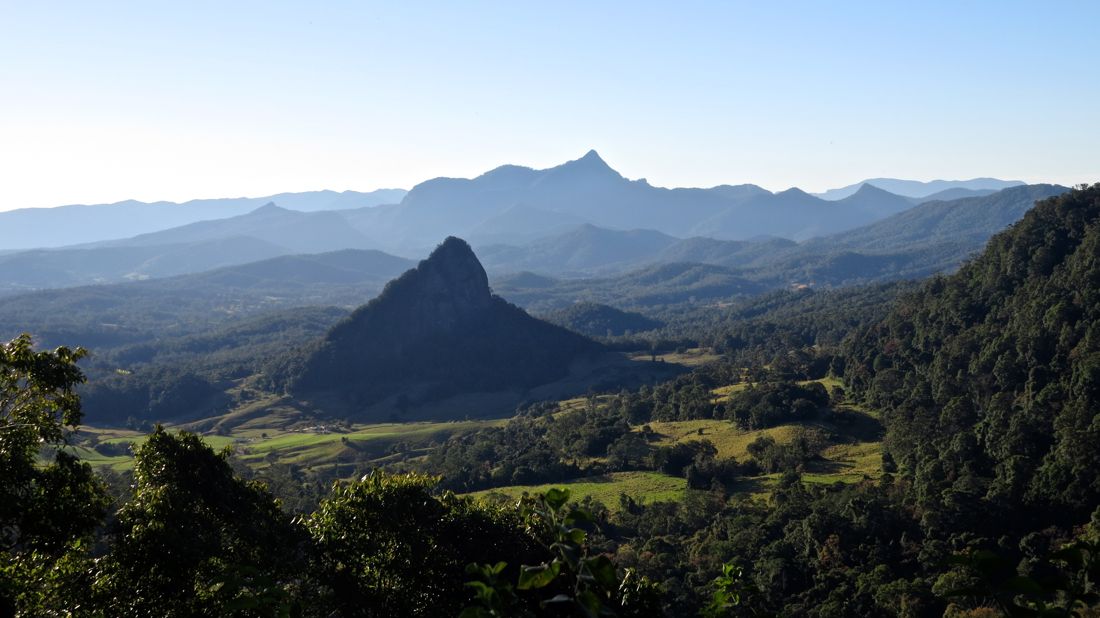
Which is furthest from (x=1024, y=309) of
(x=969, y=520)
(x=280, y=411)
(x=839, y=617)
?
(x=280, y=411)

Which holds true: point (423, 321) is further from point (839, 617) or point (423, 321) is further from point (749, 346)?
point (839, 617)

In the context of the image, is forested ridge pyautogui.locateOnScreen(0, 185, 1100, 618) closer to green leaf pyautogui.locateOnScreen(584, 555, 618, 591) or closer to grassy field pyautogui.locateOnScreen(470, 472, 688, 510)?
green leaf pyautogui.locateOnScreen(584, 555, 618, 591)

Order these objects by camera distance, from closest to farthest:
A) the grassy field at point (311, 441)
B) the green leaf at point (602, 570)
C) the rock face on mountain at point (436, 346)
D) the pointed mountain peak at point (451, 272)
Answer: the green leaf at point (602, 570) < the grassy field at point (311, 441) < the rock face on mountain at point (436, 346) < the pointed mountain peak at point (451, 272)

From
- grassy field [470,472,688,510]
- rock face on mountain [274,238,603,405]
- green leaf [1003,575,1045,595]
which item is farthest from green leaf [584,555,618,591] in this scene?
rock face on mountain [274,238,603,405]

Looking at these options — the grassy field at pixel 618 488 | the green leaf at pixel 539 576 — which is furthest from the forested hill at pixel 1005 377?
the green leaf at pixel 539 576

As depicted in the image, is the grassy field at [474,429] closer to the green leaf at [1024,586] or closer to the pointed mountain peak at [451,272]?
the green leaf at [1024,586]

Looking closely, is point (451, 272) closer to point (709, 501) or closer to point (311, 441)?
point (311, 441)

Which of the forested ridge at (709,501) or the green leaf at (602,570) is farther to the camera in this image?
the forested ridge at (709,501)

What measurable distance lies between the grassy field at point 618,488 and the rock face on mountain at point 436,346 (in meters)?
77.5

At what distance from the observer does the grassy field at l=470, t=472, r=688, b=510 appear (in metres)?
61.8

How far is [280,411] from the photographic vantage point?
131 meters

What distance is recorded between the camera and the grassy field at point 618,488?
203 ft

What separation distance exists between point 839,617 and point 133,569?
113 feet

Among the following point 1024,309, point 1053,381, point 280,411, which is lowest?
point 280,411
